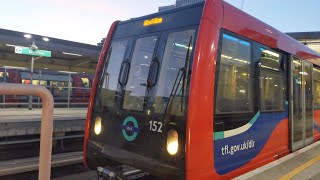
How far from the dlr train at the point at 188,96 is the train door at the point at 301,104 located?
65cm

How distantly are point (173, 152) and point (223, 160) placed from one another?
791 millimetres

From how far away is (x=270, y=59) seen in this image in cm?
545

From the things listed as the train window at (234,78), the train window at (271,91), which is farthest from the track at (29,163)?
the train window at (271,91)

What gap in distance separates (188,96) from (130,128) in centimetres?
111

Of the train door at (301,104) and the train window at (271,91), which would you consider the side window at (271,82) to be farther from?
the train door at (301,104)

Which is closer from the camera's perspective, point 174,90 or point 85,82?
point 174,90

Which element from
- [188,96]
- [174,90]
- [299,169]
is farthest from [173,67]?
[299,169]

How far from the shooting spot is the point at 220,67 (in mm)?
4125

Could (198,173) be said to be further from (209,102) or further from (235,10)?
(235,10)

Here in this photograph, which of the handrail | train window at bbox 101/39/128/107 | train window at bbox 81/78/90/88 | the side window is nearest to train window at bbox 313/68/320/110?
the side window

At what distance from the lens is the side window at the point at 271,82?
5.16 m

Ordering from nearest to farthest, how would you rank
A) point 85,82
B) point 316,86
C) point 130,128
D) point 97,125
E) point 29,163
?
point 130,128 < point 97,125 < point 29,163 < point 316,86 < point 85,82

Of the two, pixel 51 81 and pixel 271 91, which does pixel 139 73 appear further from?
pixel 51 81

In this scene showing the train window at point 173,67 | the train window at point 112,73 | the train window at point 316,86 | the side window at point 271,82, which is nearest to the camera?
the train window at point 173,67
